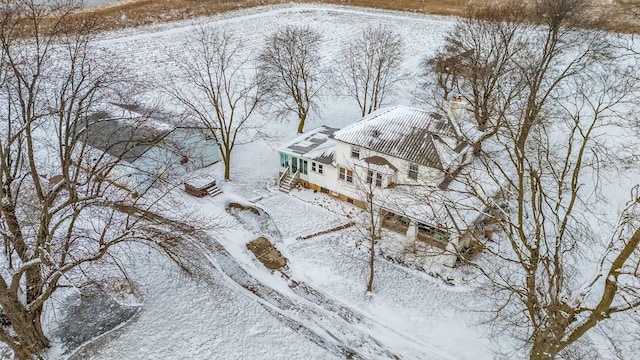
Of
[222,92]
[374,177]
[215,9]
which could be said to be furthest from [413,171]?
[215,9]

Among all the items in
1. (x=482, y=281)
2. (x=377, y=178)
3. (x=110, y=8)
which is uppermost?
(x=110, y=8)

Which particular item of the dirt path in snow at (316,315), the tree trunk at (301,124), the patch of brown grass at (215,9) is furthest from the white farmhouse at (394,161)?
the patch of brown grass at (215,9)

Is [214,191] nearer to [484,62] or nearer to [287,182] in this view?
[287,182]

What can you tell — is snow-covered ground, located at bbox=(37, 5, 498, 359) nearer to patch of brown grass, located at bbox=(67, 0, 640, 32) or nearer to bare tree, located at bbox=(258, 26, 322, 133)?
bare tree, located at bbox=(258, 26, 322, 133)

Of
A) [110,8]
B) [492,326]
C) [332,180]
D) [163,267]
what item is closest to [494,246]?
[492,326]

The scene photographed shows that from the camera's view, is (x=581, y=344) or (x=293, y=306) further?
(x=293, y=306)

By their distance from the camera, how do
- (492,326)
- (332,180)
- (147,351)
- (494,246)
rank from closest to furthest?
(147,351) → (492,326) → (494,246) → (332,180)

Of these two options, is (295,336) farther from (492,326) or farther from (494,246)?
(494,246)

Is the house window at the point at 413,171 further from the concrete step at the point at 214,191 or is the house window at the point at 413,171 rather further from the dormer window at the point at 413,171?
the concrete step at the point at 214,191
